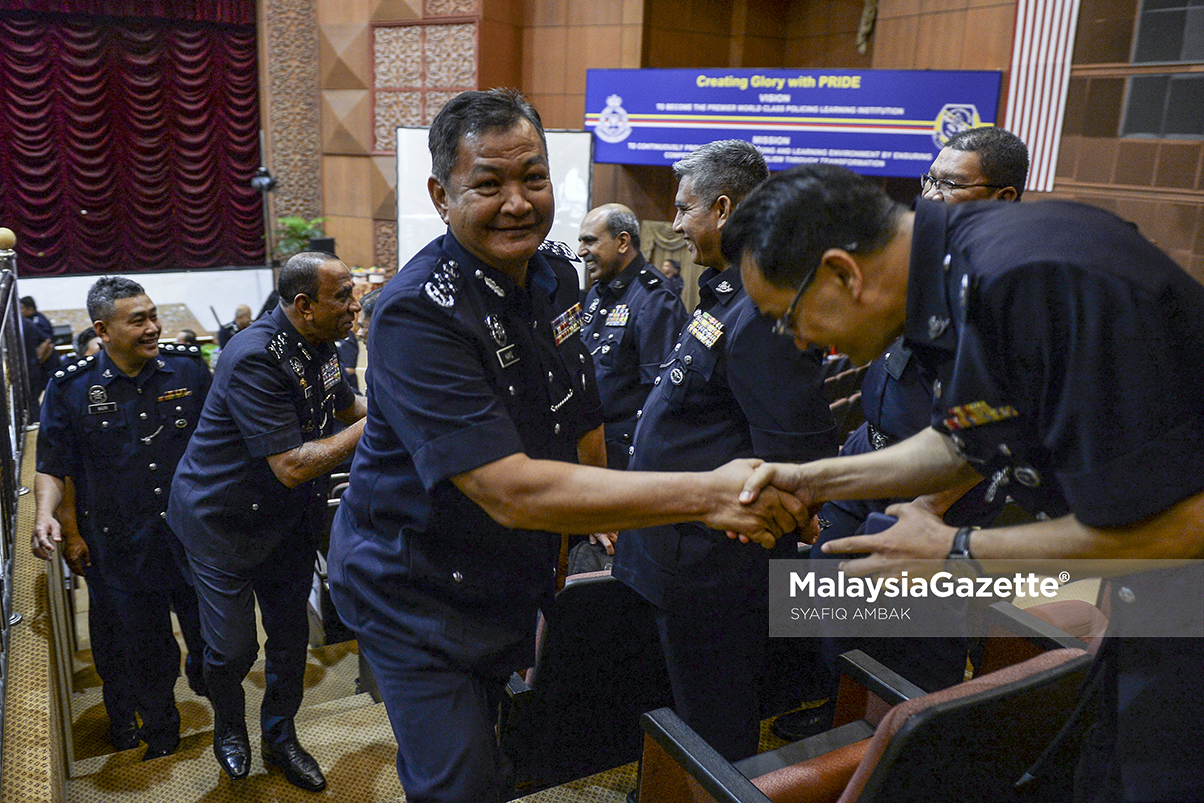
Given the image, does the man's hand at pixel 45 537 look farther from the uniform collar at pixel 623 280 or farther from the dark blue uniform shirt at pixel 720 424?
the uniform collar at pixel 623 280

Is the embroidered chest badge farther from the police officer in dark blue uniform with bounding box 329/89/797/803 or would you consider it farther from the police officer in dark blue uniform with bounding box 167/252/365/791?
the police officer in dark blue uniform with bounding box 167/252/365/791

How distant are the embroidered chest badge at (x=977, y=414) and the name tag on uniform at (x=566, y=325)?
77cm

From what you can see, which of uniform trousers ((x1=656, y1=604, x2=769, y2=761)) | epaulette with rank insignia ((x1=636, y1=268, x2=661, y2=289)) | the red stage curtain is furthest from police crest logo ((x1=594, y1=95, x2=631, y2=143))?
uniform trousers ((x1=656, y1=604, x2=769, y2=761))

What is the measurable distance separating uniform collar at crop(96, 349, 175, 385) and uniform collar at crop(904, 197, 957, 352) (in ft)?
8.54

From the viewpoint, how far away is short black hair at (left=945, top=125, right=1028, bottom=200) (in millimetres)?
2166

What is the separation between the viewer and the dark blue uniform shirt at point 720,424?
1.69m

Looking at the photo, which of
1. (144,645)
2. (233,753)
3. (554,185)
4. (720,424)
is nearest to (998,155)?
(720,424)

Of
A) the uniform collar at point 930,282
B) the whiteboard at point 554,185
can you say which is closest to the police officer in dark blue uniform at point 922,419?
the uniform collar at point 930,282

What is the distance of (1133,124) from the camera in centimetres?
584

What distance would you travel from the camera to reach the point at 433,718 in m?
1.46

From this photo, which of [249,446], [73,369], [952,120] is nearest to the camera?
[249,446]

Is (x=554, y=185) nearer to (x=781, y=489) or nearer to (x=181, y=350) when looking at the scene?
(x=181, y=350)

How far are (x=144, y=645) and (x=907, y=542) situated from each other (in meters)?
2.71

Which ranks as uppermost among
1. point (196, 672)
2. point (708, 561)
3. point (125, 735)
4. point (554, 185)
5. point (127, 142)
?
point (127, 142)
